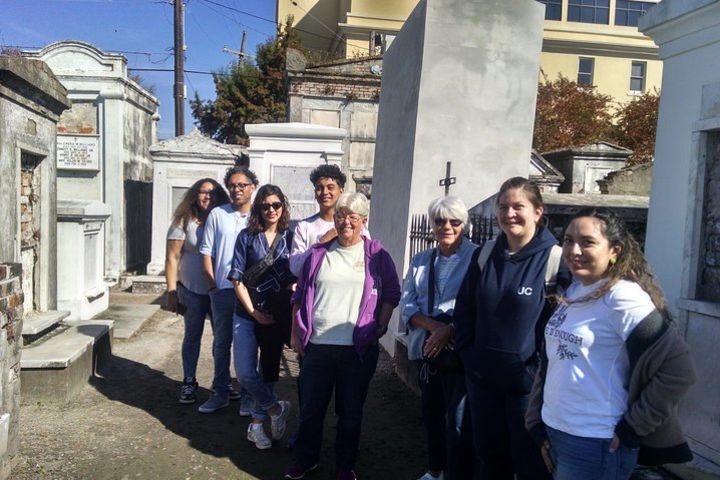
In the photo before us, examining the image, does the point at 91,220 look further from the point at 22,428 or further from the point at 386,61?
the point at 386,61

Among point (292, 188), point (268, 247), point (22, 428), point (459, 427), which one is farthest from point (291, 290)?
point (292, 188)

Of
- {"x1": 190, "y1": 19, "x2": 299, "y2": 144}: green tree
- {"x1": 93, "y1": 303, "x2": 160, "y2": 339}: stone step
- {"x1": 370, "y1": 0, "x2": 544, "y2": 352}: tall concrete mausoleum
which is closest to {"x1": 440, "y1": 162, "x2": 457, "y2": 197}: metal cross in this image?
{"x1": 370, "y1": 0, "x2": 544, "y2": 352}: tall concrete mausoleum

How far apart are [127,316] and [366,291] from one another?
566 cm

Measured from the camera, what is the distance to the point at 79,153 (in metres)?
11.8

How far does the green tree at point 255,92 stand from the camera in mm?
22203

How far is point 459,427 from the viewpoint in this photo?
3080mm

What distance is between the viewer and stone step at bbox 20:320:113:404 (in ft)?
15.1

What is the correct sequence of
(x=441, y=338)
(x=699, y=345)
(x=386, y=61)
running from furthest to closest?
(x=386, y=61), (x=699, y=345), (x=441, y=338)

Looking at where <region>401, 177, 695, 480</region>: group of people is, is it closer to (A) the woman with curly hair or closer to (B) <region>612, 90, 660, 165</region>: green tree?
(A) the woman with curly hair

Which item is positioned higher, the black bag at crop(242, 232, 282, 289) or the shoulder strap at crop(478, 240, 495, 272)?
the shoulder strap at crop(478, 240, 495, 272)

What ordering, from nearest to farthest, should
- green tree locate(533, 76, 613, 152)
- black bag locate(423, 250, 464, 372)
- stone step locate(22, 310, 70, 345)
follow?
black bag locate(423, 250, 464, 372) < stone step locate(22, 310, 70, 345) < green tree locate(533, 76, 613, 152)

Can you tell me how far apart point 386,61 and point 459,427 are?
19.1 feet

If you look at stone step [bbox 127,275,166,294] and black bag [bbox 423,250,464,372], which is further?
stone step [bbox 127,275,166,294]

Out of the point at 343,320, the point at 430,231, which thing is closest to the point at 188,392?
the point at 343,320
